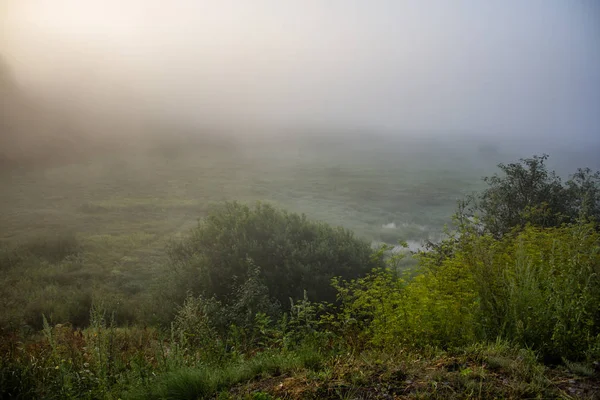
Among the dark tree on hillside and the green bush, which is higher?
the dark tree on hillside

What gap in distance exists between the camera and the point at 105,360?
538 cm

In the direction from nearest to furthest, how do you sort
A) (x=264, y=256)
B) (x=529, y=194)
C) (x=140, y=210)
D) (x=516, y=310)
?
(x=516, y=310) → (x=264, y=256) → (x=529, y=194) → (x=140, y=210)

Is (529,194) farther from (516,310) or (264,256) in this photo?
(516,310)

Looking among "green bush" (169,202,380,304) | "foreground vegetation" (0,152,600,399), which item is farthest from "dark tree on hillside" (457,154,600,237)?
"foreground vegetation" (0,152,600,399)

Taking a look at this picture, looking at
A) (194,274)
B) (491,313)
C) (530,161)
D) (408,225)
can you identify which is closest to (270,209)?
(194,274)

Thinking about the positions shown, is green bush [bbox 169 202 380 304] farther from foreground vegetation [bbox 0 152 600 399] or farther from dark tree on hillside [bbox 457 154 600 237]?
foreground vegetation [bbox 0 152 600 399]

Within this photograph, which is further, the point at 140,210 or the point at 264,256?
the point at 140,210

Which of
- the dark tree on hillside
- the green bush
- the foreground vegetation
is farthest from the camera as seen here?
the dark tree on hillside

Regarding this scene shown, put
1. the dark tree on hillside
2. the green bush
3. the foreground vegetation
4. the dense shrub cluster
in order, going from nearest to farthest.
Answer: the foreground vegetation, the dense shrub cluster, the green bush, the dark tree on hillside

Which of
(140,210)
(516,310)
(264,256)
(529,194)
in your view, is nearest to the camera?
(516,310)

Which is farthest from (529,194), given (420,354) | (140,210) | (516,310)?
(140,210)

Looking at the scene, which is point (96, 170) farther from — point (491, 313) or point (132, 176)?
point (491, 313)

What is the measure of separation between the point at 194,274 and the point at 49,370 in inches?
506

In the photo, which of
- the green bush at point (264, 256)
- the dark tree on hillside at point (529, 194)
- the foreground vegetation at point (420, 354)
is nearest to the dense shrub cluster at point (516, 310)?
the foreground vegetation at point (420, 354)
